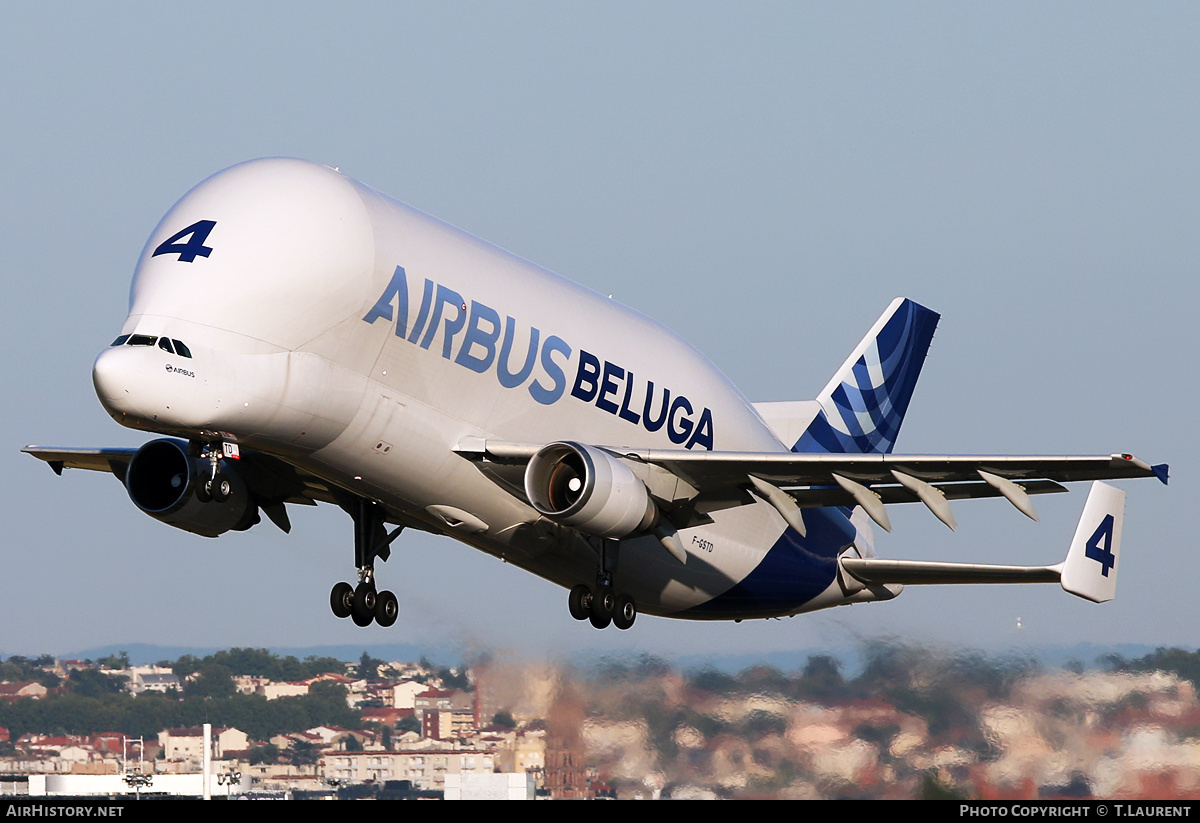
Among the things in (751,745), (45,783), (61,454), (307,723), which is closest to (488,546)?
(751,745)

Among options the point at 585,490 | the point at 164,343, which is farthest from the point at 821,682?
the point at 164,343

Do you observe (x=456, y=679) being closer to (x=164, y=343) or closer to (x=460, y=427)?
Answer: (x=460, y=427)

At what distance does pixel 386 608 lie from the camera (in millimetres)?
31750

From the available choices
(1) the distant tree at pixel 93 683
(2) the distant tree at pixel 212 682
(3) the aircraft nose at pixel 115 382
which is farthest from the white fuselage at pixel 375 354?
(1) the distant tree at pixel 93 683

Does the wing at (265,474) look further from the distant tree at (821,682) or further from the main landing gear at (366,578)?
the distant tree at (821,682)

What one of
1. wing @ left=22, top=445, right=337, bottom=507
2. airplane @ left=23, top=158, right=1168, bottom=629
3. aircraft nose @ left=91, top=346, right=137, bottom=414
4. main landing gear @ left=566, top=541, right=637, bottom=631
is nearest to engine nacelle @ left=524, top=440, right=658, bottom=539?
airplane @ left=23, top=158, right=1168, bottom=629

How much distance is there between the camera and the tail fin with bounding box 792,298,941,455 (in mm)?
39312

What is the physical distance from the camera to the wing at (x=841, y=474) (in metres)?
27.6

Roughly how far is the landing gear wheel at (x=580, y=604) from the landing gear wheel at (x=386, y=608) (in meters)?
3.50

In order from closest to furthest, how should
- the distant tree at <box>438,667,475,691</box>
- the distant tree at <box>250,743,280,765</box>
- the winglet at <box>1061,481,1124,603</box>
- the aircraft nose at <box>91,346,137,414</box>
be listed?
the aircraft nose at <box>91,346,137,414</box> → the winglet at <box>1061,481,1124,603</box> → the distant tree at <box>438,667,475,691</box> → the distant tree at <box>250,743,280,765</box>

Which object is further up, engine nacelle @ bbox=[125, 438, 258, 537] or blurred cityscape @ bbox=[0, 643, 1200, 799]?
engine nacelle @ bbox=[125, 438, 258, 537]

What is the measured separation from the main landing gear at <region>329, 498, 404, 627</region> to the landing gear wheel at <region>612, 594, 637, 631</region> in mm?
4255

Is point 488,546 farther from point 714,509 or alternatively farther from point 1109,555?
point 1109,555

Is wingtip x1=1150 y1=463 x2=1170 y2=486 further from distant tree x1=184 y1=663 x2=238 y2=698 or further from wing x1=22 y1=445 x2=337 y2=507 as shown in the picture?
distant tree x1=184 y1=663 x2=238 y2=698
